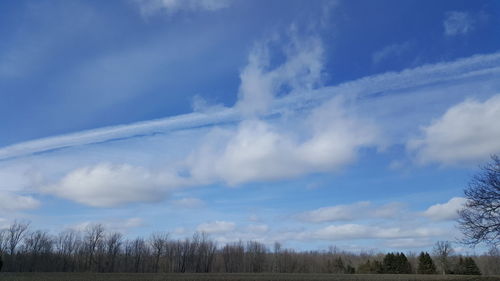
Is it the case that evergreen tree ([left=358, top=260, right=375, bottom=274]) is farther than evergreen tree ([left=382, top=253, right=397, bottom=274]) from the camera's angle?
Yes

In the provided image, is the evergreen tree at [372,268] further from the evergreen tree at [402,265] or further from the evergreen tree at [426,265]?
the evergreen tree at [426,265]

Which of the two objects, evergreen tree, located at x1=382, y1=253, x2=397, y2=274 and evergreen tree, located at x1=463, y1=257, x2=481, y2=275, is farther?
evergreen tree, located at x1=382, y1=253, x2=397, y2=274

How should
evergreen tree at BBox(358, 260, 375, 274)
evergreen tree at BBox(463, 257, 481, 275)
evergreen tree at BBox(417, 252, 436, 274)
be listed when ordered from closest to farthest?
1. evergreen tree at BBox(463, 257, 481, 275)
2. evergreen tree at BBox(417, 252, 436, 274)
3. evergreen tree at BBox(358, 260, 375, 274)

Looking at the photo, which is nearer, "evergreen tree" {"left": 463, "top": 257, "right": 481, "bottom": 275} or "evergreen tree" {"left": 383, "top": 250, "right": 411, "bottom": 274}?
"evergreen tree" {"left": 463, "top": 257, "right": 481, "bottom": 275}

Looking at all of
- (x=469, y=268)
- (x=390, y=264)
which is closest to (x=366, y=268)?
(x=390, y=264)

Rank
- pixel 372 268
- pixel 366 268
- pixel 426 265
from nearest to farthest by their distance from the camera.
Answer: pixel 426 265
pixel 372 268
pixel 366 268

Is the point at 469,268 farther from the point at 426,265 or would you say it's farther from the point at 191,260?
the point at 191,260

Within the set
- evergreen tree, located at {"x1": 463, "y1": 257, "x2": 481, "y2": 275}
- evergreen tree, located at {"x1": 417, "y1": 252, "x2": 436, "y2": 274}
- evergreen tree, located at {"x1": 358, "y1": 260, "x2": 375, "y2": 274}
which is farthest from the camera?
evergreen tree, located at {"x1": 358, "y1": 260, "x2": 375, "y2": 274}

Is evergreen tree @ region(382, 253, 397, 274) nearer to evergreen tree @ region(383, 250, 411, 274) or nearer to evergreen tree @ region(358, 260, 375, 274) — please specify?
evergreen tree @ region(383, 250, 411, 274)

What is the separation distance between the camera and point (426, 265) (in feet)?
301

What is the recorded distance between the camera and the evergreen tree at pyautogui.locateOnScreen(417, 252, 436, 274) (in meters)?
91.6

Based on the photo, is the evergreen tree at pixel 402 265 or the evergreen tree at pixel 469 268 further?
the evergreen tree at pixel 402 265

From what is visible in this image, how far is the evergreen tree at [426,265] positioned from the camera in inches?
3607

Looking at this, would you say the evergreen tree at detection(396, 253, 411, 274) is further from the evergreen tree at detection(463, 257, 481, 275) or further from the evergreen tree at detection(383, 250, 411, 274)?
the evergreen tree at detection(463, 257, 481, 275)
